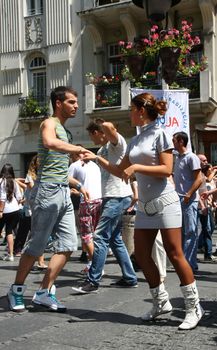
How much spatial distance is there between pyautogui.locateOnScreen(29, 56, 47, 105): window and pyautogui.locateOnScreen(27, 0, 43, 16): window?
195 cm

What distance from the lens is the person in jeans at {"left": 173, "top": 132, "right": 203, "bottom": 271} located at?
6.34m

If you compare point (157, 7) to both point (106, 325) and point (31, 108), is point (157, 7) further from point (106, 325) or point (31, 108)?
point (31, 108)

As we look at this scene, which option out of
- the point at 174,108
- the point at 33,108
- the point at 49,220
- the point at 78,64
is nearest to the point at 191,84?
the point at 78,64

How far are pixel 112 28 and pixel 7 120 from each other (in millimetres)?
6074

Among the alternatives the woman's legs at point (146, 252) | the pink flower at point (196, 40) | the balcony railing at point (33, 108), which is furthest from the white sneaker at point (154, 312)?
the balcony railing at point (33, 108)

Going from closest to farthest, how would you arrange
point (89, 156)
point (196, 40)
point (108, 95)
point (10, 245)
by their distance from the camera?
point (89, 156), point (10, 245), point (196, 40), point (108, 95)

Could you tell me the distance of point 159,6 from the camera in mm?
6910

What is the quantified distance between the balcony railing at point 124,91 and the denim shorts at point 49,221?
1413cm

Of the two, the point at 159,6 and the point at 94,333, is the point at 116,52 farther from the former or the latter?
the point at 94,333

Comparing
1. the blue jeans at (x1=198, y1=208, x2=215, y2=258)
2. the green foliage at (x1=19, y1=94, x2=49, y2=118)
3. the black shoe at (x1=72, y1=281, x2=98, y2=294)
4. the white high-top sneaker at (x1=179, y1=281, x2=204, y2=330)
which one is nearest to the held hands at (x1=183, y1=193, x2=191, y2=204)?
the black shoe at (x1=72, y1=281, x2=98, y2=294)

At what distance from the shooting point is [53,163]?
185 inches

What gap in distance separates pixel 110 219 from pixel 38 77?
17885 millimetres

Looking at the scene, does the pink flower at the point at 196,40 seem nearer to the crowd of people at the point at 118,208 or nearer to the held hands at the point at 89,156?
the crowd of people at the point at 118,208

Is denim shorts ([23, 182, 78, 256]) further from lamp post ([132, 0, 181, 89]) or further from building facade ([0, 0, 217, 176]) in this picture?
building facade ([0, 0, 217, 176])
